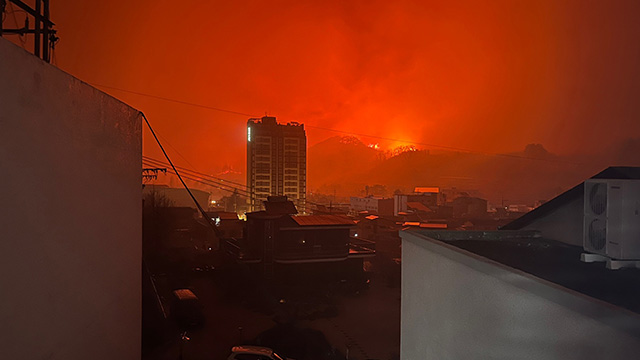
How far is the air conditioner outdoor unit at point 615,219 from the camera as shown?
7.41 ft

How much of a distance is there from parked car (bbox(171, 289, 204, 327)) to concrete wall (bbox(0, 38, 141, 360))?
19.9ft

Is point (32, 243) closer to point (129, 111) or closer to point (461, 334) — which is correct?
point (129, 111)

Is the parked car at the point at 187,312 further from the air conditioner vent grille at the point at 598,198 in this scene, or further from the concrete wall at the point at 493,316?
the air conditioner vent grille at the point at 598,198

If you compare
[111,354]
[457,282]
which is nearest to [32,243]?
[111,354]

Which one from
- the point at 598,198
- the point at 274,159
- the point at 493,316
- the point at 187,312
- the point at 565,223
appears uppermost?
the point at 274,159

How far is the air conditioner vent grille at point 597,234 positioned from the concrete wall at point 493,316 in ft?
3.26

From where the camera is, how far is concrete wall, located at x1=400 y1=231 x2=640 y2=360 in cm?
132

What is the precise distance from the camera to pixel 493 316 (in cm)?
199

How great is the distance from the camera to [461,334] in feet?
7.69

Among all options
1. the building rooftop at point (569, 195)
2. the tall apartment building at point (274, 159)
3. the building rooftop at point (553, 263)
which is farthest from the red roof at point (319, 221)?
the tall apartment building at point (274, 159)

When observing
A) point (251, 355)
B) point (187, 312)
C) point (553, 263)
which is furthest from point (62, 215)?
point (187, 312)

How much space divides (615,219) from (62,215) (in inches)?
149

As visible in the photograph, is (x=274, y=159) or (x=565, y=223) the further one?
(x=274, y=159)

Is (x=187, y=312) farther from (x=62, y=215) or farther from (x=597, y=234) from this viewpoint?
(x=597, y=234)
